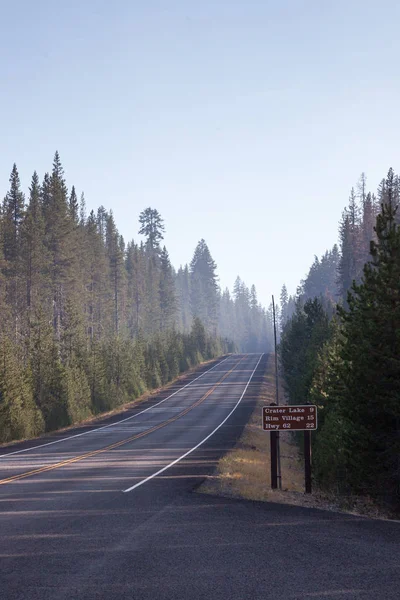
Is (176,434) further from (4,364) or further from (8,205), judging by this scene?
(8,205)

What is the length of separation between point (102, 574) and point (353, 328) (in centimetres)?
973

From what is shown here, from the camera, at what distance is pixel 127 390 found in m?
62.0

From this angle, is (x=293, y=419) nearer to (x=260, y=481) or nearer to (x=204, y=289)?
(x=260, y=481)

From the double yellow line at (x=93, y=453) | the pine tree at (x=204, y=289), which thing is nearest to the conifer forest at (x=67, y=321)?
the double yellow line at (x=93, y=453)

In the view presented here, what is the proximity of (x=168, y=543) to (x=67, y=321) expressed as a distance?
48971 millimetres

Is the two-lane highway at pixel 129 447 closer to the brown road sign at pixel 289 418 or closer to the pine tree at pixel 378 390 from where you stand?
the brown road sign at pixel 289 418

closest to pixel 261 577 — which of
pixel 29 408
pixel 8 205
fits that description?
pixel 29 408

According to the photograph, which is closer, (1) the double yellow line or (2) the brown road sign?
(2) the brown road sign

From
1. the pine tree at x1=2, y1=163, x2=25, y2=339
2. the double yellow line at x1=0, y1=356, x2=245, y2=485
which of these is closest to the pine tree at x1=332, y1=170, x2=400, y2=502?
the double yellow line at x1=0, y1=356, x2=245, y2=485

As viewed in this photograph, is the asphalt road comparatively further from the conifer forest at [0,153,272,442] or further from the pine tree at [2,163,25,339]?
the pine tree at [2,163,25,339]

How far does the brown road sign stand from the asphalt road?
7.42ft

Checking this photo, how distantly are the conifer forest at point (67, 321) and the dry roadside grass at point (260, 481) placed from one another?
1212cm

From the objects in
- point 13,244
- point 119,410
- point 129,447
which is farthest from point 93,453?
point 13,244

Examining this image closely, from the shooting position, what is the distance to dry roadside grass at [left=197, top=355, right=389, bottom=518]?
14680mm
